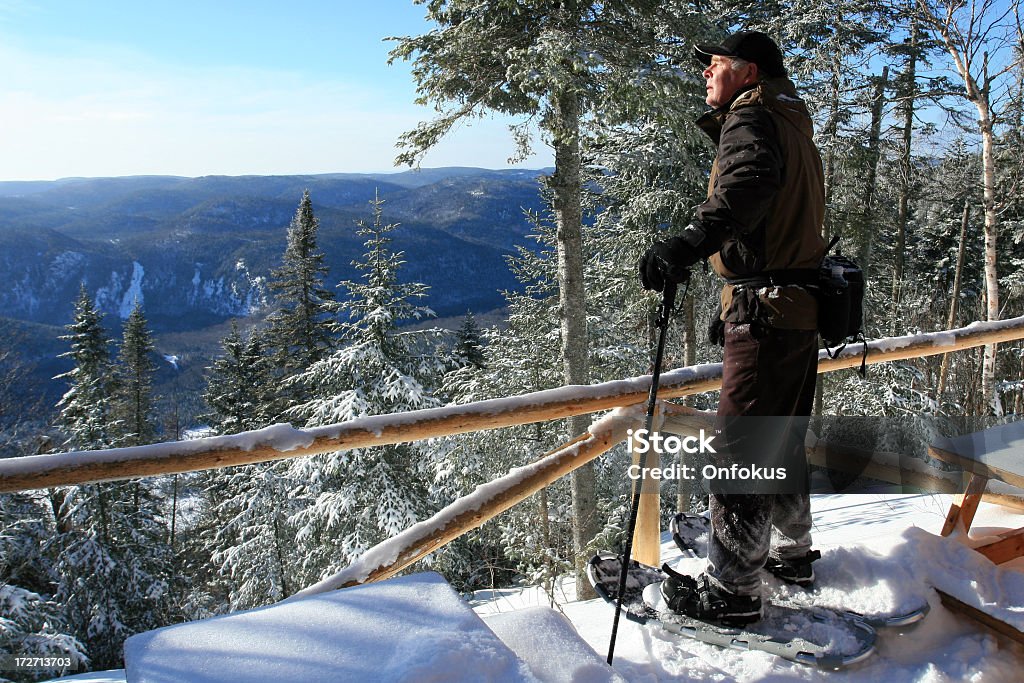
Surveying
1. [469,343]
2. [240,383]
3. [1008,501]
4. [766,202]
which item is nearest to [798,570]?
[766,202]

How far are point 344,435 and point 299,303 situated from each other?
22645 millimetres

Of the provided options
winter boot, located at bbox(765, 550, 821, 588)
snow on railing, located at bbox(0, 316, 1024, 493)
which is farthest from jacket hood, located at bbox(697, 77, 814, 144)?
winter boot, located at bbox(765, 550, 821, 588)

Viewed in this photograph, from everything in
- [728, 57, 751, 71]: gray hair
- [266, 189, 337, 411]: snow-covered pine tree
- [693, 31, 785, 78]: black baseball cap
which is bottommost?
[266, 189, 337, 411]: snow-covered pine tree

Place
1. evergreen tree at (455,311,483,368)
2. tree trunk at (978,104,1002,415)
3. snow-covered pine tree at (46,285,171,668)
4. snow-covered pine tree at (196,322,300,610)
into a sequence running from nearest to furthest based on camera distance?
tree trunk at (978,104,1002,415) < snow-covered pine tree at (46,285,171,668) < snow-covered pine tree at (196,322,300,610) < evergreen tree at (455,311,483,368)

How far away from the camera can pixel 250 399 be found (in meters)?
26.2

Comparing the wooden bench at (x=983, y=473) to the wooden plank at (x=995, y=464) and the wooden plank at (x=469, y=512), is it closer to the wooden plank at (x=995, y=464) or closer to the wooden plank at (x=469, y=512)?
the wooden plank at (x=995, y=464)

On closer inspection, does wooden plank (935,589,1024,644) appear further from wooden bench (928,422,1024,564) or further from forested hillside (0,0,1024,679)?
forested hillside (0,0,1024,679)

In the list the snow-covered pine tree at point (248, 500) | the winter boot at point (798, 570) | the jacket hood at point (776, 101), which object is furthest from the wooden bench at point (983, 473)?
the snow-covered pine tree at point (248, 500)

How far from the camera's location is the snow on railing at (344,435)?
2.25m

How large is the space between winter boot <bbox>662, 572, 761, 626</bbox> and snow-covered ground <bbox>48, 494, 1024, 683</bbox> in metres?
0.11

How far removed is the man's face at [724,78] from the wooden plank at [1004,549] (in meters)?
2.27

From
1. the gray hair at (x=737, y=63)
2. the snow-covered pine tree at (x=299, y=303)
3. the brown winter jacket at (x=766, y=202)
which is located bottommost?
the snow-covered pine tree at (x=299, y=303)

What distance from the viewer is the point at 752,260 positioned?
2324 mm

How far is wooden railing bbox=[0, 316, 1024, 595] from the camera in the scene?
2291 millimetres
